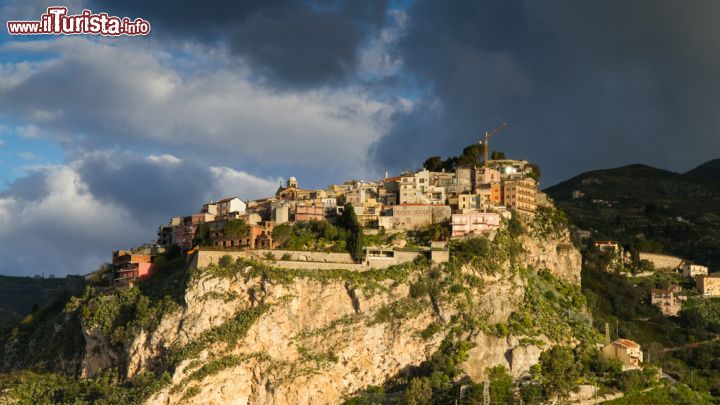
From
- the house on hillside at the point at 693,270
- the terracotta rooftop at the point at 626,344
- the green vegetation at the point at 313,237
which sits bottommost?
the terracotta rooftop at the point at 626,344

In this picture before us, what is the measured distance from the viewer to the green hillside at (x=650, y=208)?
12138 cm

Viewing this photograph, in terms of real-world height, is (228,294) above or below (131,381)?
above

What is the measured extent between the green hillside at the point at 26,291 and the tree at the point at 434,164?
59.2 metres

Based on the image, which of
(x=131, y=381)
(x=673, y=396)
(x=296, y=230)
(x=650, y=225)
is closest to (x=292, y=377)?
(x=131, y=381)

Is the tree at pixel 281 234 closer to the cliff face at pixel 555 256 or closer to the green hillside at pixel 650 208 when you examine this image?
the cliff face at pixel 555 256

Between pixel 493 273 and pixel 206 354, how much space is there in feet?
73.8

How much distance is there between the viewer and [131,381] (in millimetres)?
70812

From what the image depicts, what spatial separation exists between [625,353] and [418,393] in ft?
64.1

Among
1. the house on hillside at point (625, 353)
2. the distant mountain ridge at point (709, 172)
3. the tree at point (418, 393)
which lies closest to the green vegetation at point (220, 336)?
the tree at point (418, 393)

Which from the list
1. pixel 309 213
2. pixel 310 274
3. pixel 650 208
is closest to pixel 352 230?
pixel 309 213

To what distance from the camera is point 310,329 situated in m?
71.7

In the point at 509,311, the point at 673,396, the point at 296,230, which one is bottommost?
the point at 673,396

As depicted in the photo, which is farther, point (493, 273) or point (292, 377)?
point (493, 273)

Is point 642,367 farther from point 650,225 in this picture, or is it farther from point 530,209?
point 650,225
